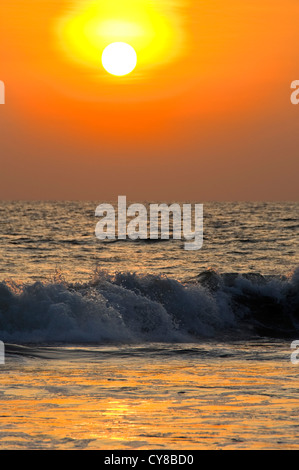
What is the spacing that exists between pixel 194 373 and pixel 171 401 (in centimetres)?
247

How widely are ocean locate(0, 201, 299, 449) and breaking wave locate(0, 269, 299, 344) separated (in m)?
0.05

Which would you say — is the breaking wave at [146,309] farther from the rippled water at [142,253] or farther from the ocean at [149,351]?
the rippled water at [142,253]

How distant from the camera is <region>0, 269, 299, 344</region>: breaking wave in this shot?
19.0 m

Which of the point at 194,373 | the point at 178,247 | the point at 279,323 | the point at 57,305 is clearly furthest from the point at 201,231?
the point at 194,373

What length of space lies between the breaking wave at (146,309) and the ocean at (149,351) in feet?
0.15

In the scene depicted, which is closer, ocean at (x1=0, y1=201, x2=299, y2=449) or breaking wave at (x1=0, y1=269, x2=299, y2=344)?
ocean at (x1=0, y1=201, x2=299, y2=449)

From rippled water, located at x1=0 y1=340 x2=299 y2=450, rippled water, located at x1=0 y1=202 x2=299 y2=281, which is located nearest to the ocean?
rippled water, located at x1=0 y1=340 x2=299 y2=450

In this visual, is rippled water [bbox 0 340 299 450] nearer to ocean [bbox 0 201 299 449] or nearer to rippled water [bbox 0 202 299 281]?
ocean [bbox 0 201 299 449]

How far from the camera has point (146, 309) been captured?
21.2 meters

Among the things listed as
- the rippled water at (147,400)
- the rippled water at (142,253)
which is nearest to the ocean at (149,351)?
the rippled water at (147,400)
